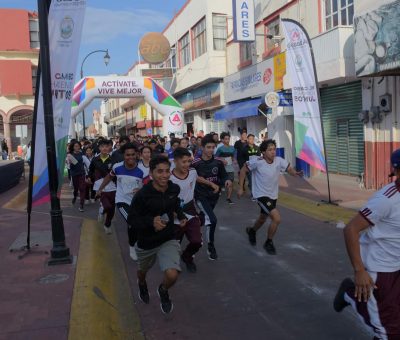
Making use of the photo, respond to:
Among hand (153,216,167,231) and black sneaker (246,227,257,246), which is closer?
hand (153,216,167,231)

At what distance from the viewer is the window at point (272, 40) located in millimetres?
18647

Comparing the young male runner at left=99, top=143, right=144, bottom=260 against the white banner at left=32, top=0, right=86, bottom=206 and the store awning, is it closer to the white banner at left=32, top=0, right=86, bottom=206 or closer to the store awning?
the white banner at left=32, top=0, right=86, bottom=206

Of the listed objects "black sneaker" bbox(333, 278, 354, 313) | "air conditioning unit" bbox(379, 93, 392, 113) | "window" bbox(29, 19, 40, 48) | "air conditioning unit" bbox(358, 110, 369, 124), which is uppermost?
"window" bbox(29, 19, 40, 48)

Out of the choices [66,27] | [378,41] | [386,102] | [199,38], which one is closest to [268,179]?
[66,27]

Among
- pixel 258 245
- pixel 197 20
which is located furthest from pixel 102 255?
pixel 197 20

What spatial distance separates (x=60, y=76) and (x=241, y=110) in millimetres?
15107

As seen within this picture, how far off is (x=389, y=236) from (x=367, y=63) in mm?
8830

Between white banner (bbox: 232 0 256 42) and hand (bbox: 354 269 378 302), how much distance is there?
17379 millimetres

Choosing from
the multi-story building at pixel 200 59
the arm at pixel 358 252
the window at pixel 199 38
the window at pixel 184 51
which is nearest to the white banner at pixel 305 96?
the arm at pixel 358 252

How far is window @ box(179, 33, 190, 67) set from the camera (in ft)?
101

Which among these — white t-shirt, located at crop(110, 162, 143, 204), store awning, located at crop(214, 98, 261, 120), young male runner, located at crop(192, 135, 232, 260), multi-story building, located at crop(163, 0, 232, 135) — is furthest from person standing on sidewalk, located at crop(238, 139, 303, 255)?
multi-story building, located at crop(163, 0, 232, 135)

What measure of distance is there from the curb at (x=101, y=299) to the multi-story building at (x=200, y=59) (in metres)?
19.2

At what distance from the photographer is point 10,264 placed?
640 centimetres

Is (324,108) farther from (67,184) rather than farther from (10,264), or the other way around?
(10,264)
